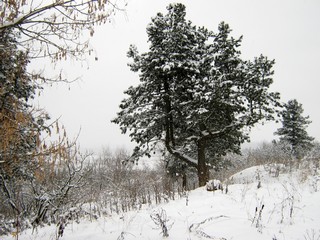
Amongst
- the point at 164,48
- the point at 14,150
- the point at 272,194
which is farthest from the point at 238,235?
the point at 164,48

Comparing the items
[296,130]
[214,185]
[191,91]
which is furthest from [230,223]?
[296,130]

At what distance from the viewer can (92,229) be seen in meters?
4.79

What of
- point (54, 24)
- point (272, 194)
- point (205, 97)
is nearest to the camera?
point (54, 24)

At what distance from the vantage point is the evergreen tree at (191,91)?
36.4 ft

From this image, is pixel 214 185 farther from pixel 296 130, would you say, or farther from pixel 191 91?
pixel 296 130

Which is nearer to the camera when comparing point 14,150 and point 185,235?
point 14,150

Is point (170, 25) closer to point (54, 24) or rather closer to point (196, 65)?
point (196, 65)

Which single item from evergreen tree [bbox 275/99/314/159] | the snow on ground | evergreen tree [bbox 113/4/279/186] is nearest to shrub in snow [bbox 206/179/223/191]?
the snow on ground

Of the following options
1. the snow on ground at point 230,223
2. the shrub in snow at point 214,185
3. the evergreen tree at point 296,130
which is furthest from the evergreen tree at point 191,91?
the evergreen tree at point 296,130

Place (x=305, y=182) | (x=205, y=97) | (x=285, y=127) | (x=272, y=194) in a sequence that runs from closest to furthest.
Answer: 1. (x=272, y=194)
2. (x=305, y=182)
3. (x=205, y=97)
4. (x=285, y=127)

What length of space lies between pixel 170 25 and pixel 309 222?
37.5 ft

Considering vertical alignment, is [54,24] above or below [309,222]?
above

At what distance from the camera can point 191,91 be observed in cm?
1103

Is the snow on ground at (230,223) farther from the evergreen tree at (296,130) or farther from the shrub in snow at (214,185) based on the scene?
the evergreen tree at (296,130)
